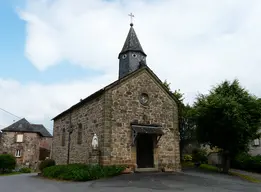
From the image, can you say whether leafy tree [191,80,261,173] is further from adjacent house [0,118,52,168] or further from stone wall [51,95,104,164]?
adjacent house [0,118,52,168]

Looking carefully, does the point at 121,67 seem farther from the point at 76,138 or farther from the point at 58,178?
the point at 58,178

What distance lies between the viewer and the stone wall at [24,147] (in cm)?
3522

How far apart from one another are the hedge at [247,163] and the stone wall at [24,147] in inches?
1086

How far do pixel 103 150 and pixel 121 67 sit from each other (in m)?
9.82

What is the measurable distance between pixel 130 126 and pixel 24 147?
84.8 feet

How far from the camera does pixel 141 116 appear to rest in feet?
54.2

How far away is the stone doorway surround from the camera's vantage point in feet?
50.9

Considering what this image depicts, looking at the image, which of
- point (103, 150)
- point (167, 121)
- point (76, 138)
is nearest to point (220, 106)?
point (167, 121)

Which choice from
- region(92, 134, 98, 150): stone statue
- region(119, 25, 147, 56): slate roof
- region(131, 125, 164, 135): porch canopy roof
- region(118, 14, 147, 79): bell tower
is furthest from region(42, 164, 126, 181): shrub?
region(119, 25, 147, 56): slate roof

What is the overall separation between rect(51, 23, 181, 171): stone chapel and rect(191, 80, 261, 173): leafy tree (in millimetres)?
2598

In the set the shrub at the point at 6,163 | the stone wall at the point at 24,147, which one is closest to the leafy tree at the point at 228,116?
the shrub at the point at 6,163

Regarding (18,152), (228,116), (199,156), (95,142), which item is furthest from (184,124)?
(18,152)

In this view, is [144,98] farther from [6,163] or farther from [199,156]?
[6,163]

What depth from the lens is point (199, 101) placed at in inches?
757
